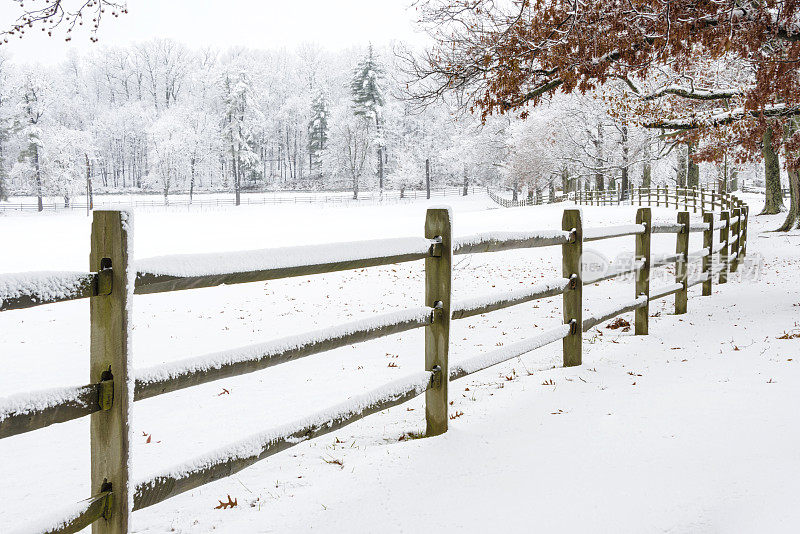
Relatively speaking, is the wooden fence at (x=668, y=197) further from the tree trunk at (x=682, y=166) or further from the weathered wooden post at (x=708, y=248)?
the weathered wooden post at (x=708, y=248)

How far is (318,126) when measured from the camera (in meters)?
79.9

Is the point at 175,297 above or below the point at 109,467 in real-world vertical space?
below

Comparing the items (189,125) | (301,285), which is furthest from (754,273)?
(189,125)

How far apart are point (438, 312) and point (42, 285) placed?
8.38ft

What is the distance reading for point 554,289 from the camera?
5652 mm

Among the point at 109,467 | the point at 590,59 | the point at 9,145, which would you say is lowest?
the point at 109,467

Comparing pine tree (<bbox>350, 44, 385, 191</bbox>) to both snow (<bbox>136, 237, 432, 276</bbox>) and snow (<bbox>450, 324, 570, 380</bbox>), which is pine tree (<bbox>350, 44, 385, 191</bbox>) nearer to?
snow (<bbox>450, 324, 570, 380</bbox>)

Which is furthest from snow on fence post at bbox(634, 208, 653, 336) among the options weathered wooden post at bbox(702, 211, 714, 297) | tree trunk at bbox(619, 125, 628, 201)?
tree trunk at bbox(619, 125, 628, 201)

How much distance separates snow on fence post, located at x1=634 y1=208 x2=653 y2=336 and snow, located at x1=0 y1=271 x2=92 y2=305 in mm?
6187

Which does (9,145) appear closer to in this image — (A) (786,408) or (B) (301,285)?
(B) (301,285)

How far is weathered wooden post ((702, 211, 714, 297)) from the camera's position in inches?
382

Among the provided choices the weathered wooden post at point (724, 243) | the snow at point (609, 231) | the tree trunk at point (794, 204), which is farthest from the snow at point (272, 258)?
the tree trunk at point (794, 204)

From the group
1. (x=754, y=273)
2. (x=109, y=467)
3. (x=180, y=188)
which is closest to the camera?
(x=109, y=467)

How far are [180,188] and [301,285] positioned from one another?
67.4m
